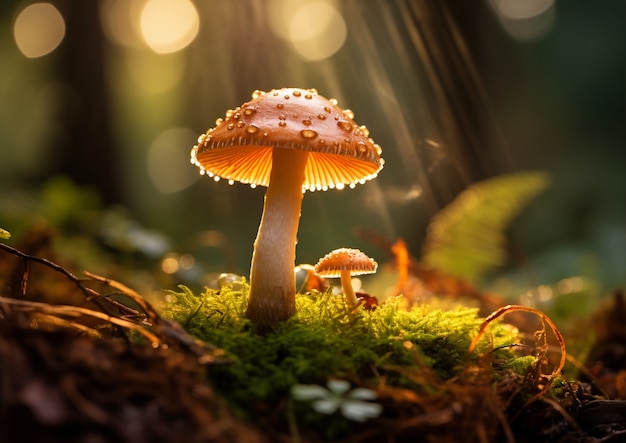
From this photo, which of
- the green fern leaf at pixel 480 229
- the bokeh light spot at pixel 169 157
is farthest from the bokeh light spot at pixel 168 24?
the green fern leaf at pixel 480 229

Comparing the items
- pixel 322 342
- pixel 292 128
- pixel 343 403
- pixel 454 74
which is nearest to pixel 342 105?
pixel 454 74

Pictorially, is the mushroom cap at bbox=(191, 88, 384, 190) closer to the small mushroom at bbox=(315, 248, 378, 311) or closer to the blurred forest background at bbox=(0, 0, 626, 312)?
the small mushroom at bbox=(315, 248, 378, 311)

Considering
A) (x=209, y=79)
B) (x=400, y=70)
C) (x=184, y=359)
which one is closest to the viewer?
(x=184, y=359)

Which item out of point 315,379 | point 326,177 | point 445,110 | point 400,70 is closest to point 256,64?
point 400,70

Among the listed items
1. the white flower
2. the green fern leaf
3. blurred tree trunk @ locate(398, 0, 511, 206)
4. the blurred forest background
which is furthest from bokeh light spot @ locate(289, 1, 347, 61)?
the white flower

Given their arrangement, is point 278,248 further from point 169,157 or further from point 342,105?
point 169,157

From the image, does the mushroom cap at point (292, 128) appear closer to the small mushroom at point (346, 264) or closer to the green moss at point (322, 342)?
the small mushroom at point (346, 264)

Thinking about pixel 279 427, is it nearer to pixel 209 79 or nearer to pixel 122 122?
pixel 122 122
